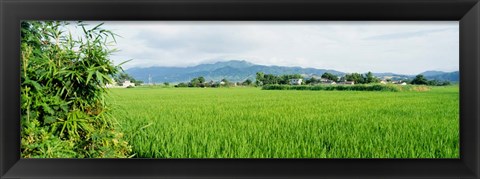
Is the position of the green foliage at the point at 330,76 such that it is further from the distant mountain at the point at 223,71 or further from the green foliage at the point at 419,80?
the green foliage at the point at 419,80

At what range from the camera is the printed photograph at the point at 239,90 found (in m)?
1.23

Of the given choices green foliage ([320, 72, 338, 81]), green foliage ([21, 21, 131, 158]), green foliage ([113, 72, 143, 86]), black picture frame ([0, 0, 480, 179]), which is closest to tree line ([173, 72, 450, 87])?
Result: green foliage ([320, 72, 338, 81])

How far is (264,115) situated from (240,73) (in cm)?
30

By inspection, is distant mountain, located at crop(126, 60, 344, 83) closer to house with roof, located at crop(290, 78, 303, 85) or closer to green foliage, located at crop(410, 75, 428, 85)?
house with roof, located at crop(290, 78, 303, 85)

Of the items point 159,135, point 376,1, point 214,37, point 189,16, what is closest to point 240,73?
point 214,37

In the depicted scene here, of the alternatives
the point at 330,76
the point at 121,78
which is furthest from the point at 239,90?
the point at 121,78

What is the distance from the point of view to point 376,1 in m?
1.04

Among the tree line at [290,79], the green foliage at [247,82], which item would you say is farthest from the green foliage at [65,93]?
the green foliage at [247,82]

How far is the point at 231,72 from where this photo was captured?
1.70 m

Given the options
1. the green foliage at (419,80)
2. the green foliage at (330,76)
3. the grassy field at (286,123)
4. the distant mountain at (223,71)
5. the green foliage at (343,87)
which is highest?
the distant mountain at (223,71)

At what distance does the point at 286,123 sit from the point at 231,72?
0.34 metres

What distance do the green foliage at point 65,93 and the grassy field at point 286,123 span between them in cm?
9

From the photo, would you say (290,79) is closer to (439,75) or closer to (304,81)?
(304,81)

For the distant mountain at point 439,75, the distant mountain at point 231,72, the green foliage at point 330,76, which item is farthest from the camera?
the green foliage at point 330,76
